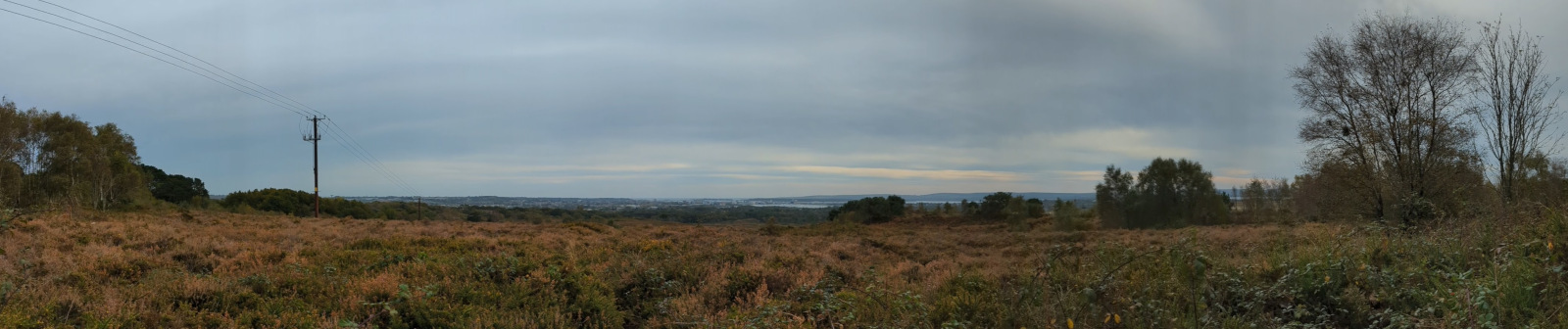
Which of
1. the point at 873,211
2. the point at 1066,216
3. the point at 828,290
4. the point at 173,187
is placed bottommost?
the point at 1066,216

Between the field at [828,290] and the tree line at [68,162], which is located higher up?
the tree line at [68,162]

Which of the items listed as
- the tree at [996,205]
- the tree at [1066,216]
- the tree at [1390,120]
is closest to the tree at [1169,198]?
the tree at [1066,216]

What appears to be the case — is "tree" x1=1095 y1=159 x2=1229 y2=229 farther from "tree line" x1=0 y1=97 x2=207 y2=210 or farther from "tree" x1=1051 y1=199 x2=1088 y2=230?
"tree line" x1=0 y1=97 x2=207 y2=210

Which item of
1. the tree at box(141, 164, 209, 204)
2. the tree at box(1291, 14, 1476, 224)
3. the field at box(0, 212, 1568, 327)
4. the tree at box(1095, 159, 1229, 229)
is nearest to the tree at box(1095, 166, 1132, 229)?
the tree at box(1095, 159, 1229, 229)

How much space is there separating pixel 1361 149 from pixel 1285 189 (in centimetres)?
3366

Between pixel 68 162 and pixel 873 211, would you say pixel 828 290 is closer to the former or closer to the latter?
pixel 873 211

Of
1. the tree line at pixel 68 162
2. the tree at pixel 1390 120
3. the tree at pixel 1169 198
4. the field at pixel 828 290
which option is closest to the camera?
the field at pixel 828 290

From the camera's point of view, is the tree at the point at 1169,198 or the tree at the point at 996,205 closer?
the tree at the point at 1169,198

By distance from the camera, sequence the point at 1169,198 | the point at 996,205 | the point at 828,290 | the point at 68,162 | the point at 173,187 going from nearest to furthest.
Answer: the point at 828,290
the point at 68,162
the point at 1169,198
the point at 996,205
the point at 173,187

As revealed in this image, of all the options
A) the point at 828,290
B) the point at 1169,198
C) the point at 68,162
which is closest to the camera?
the point at 828,290

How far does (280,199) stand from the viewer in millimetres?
47469

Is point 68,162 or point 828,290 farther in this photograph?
point 68,162

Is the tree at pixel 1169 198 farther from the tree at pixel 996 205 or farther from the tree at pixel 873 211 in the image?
the tree at pixel 873 211

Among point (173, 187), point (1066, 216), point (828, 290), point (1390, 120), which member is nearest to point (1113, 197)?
point (1066, 216)
